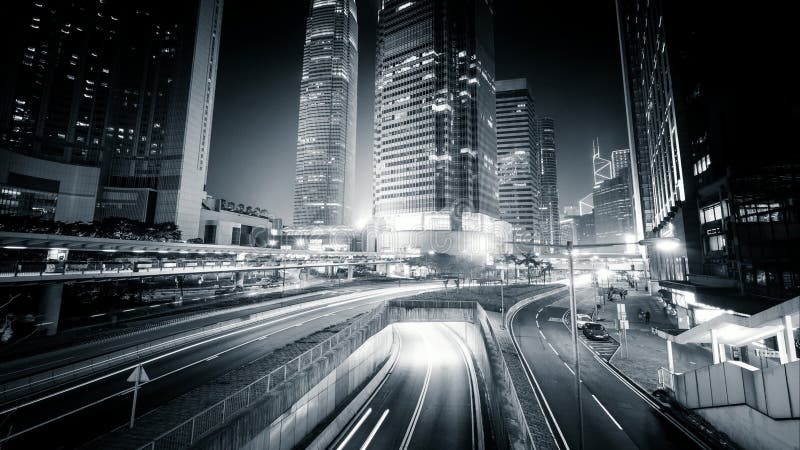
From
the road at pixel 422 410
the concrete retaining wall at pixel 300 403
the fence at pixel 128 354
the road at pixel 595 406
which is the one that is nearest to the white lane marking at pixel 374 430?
the road at pixel 422 410

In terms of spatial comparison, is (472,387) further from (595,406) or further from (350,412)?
(595,406)

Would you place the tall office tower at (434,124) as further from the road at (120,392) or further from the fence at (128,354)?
the road at (120,392)

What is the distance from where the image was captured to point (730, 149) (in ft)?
96.6

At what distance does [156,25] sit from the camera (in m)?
128

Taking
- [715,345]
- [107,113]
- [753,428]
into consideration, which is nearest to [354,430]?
[753,428]

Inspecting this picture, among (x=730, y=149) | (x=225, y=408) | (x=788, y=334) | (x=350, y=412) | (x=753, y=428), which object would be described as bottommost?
(x=350, y=412)

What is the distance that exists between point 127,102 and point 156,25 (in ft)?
125

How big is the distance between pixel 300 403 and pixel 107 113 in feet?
504

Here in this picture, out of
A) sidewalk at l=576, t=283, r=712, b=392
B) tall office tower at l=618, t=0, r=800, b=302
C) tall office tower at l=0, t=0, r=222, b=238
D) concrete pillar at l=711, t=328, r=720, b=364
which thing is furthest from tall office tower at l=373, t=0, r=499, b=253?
concrete pillar at l=711, t=328, r=720, b=364

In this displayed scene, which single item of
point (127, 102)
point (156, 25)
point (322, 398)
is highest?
point (156, 25)

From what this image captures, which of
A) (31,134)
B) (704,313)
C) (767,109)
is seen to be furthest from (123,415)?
(31,134)

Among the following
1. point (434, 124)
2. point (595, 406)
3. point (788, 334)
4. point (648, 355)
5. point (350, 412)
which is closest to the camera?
point (788, 334)

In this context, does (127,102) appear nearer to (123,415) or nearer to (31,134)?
(31,134)

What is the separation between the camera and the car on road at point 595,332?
28562 mm
